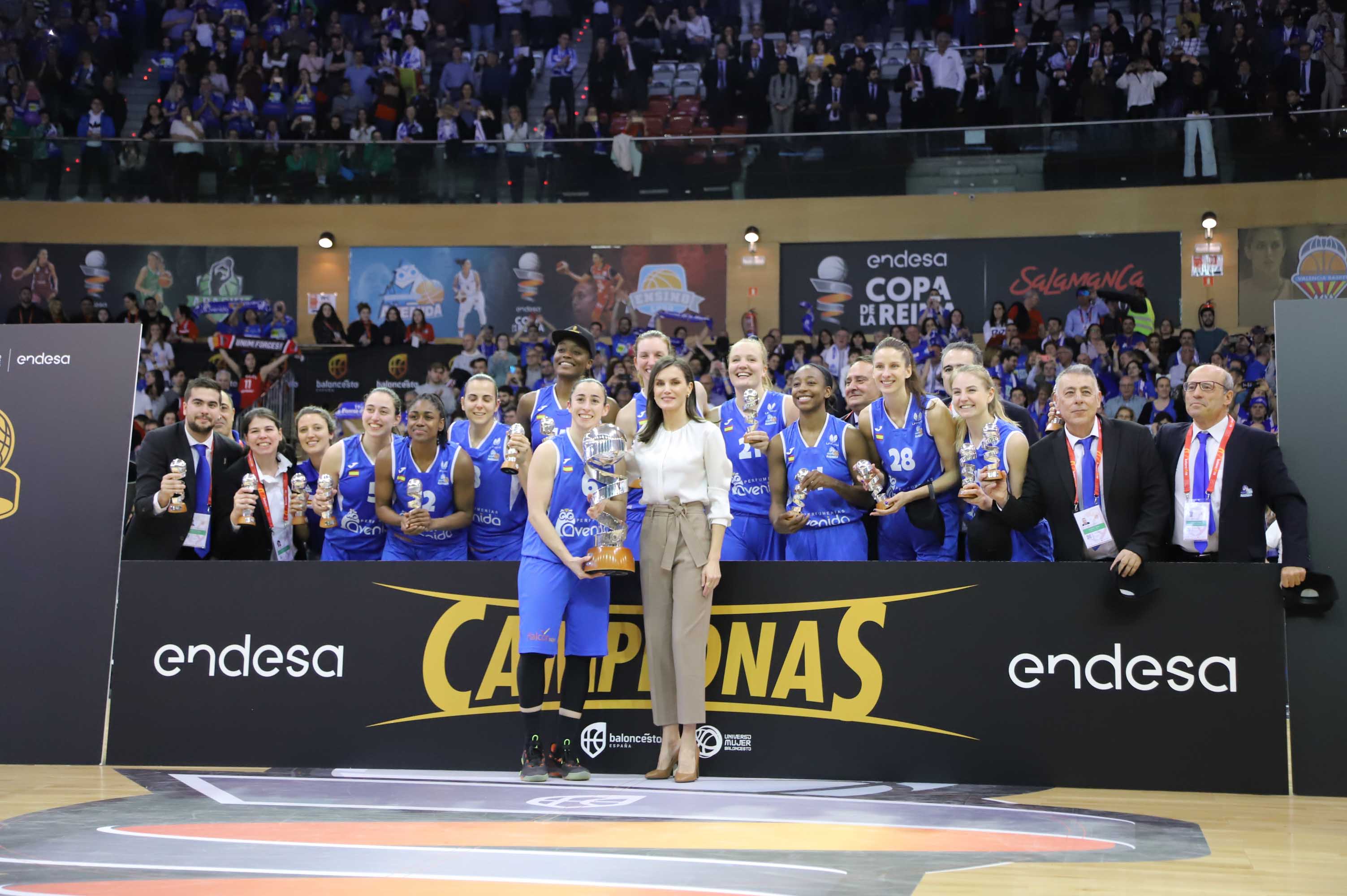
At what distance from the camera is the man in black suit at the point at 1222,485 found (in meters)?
5.84

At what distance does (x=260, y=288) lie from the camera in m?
19.2

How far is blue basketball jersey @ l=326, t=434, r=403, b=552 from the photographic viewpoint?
6906 millimetres

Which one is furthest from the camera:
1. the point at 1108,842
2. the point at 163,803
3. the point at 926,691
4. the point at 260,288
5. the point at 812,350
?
the point at 260,288

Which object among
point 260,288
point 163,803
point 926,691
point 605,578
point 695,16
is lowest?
point 163,803

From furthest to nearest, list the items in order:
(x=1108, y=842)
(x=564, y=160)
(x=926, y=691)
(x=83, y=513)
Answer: (x=564, y=160) < (x=83, y=513) < (x=926, y=691) < (x=1108, y=842)

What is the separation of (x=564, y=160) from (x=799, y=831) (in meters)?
13.9

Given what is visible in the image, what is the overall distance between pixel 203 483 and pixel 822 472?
10.8 ft

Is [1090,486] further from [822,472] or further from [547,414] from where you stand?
[547,414]

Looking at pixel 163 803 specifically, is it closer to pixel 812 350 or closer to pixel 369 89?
pixel 812 350

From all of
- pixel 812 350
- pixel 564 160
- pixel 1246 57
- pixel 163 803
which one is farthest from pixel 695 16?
pixel 163 803

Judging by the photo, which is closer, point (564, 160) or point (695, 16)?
point (564, 160)

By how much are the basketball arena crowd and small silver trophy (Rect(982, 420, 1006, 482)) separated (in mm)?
11594

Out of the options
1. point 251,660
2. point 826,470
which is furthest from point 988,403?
point 251,660

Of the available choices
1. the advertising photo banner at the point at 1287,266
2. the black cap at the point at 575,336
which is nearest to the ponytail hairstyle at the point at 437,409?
the black cap at the point at 575,336
